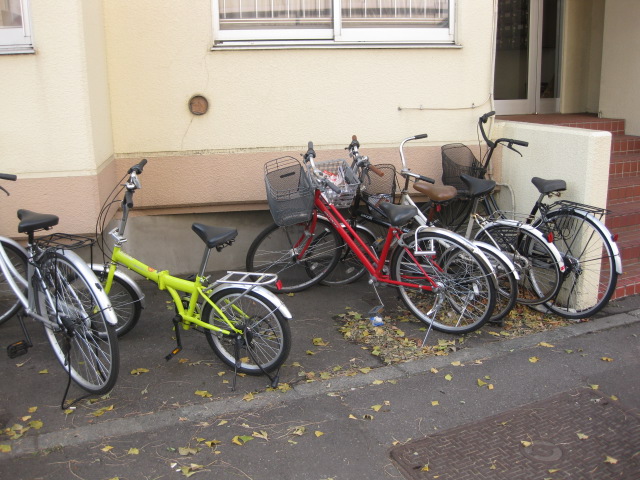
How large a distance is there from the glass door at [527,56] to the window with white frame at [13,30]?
5700mm

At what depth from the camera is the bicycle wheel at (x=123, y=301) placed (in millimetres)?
4938

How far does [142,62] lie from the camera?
6.04 meters

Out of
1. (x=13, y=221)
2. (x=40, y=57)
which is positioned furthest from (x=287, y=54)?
(x=13, y=221)

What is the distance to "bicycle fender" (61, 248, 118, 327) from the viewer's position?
402 cm

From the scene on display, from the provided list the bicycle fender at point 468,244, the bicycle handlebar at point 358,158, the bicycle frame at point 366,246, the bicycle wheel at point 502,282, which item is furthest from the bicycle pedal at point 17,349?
the bicycle wheel at point 502,282

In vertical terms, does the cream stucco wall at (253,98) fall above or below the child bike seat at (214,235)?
above

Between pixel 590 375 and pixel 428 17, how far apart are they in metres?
3.72

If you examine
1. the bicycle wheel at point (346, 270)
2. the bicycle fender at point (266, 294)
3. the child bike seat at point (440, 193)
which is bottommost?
the bicycle wheel at point (346, 270)

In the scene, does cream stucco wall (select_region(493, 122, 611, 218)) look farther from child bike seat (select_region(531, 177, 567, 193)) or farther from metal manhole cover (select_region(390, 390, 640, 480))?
metal manhole cover (select_region(390, 390, 640, 480))

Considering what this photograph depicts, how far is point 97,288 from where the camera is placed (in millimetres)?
4117

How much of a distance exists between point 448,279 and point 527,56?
4.70m

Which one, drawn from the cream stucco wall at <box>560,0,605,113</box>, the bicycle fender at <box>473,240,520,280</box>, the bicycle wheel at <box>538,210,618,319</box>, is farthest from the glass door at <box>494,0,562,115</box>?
the bicycle fender at <box>473,240,520,280</box>

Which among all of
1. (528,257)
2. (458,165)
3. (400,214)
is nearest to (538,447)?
(400,214)

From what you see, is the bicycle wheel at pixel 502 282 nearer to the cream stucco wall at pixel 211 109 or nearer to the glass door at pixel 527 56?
the cream stucco wall at pixel 211 109
